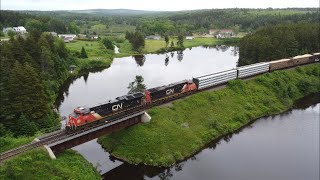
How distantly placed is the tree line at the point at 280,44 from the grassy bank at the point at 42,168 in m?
78.6

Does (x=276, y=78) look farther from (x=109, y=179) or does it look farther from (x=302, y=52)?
(x=109, y=179)

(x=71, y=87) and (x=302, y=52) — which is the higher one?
(x=302, y=52)

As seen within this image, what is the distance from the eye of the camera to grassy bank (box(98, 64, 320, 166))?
4531 centimetres

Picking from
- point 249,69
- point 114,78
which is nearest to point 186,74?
point 114,78

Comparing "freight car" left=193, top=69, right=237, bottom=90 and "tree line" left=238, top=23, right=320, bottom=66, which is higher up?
"tree line" left=238, top=23, right=320, bottom=66

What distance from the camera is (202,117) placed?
5519 cm

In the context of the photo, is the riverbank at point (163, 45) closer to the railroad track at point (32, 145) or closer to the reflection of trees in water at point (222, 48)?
the reflection of trees in water at point (222, 48)

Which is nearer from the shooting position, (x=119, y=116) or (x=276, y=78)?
(x=119, y=116)

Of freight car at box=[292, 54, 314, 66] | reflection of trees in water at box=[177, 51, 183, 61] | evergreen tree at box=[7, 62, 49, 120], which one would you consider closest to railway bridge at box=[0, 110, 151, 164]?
evergreen tree at box=[7, 62, 49, 120]

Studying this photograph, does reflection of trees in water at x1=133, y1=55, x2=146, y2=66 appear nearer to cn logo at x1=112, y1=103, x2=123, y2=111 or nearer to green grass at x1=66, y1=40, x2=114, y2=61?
green grass at x1=66, y1=40, x2=114, y2=61

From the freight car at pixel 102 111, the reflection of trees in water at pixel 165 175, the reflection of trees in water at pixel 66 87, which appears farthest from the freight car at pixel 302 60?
the reflection of trees in water at pixel 66 87

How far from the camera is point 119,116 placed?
46969 millimetres

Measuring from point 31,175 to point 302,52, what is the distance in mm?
A: 97282

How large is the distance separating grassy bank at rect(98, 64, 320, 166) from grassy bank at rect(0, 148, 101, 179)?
8294 mm
